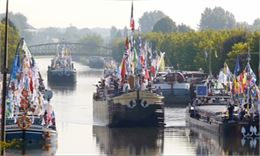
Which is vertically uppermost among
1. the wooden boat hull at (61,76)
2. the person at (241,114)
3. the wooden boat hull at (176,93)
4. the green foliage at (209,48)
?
the green foliage at (209,48)

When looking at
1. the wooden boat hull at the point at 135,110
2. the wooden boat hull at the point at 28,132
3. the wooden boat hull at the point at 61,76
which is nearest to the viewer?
the wooden boat hull at the point at 28,132

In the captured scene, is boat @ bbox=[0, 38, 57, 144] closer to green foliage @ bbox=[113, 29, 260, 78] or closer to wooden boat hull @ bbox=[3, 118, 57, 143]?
wooden boat hull @ bbox=[3, 118, 57, 143]

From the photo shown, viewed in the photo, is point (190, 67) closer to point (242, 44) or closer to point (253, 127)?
point (242, 44)

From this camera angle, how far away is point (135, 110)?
281ft

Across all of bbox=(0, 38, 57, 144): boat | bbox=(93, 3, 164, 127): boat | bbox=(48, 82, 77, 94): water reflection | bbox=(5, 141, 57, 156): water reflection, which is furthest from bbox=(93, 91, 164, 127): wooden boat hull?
bbox=(48, 82, 77, 94): water reflection

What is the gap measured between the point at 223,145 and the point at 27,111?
11586 mm

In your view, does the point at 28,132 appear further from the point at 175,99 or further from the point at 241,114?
the point at 175,99

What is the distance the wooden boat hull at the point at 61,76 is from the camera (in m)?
172

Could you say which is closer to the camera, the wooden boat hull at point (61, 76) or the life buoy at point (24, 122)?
the life buoy at point (24, 122)

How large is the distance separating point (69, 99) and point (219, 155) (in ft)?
200

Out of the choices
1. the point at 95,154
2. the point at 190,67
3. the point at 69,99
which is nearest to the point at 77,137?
the point at 95,154

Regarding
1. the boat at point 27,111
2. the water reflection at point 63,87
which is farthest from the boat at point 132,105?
the water reflection at point 63,87

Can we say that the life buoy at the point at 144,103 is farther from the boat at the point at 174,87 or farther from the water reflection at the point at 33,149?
the boat at the point at 174,87

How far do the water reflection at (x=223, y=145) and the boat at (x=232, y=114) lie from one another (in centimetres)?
56
